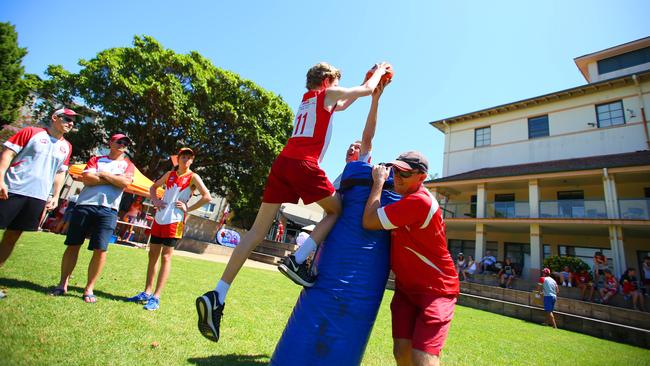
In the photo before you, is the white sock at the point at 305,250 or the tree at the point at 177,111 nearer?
the white sock at the point at 305,250

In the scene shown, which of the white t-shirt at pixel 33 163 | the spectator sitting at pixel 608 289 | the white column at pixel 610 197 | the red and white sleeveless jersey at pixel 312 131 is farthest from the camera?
the white column at pixel 610 197

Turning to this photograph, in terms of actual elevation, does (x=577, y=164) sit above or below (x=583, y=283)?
above

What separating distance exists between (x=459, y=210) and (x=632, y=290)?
1121 cm

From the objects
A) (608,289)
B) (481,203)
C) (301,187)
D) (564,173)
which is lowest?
(301,187)

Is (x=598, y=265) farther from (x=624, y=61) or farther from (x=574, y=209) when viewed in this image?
(x=624, y=61)

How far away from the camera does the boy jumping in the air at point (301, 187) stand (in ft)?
7.78

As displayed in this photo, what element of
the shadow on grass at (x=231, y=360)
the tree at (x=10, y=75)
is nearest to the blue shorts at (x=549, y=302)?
the shadow on grass at (x=231, y=360)

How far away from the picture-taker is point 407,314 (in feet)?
8.21

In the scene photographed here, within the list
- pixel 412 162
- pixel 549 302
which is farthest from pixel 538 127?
pixel 412 162

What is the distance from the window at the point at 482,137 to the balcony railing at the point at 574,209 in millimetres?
9278

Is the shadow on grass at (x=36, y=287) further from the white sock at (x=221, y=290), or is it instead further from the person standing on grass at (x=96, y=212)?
the white sock at (x=221, y=290)

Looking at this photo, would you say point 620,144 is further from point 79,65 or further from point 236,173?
point 79,65

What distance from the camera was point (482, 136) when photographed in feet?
91.5

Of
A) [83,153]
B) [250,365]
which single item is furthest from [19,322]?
[83,153]
